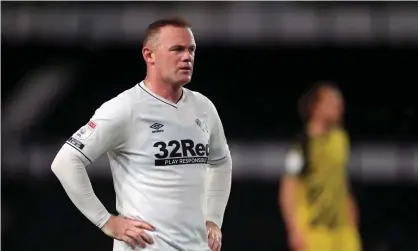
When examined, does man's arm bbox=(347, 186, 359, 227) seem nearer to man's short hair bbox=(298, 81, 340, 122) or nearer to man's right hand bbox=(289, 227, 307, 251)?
man's right hand bbox=(289, 227, 307, 251)

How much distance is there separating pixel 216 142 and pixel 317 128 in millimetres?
2689

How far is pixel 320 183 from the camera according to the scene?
555cm

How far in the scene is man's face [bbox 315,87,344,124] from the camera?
5.69m

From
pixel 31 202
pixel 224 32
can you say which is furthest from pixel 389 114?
pixel 31 202

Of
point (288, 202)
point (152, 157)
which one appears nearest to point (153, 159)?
point (152, 157)

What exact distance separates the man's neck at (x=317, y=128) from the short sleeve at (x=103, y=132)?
3010mm

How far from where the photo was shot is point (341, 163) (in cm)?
567

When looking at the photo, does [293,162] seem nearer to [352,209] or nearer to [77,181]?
[352,209]

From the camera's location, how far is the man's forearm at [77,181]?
9.03 feet

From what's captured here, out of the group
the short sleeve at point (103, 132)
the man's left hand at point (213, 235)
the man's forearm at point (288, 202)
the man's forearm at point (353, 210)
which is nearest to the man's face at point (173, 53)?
the short sleeve at point (103, 132)

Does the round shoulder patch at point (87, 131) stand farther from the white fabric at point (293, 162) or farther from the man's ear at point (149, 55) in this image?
the white fabric at point (293, 162)

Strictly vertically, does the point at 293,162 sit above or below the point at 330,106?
below

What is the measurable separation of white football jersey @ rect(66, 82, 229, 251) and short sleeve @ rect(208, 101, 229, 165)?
6.1 inches

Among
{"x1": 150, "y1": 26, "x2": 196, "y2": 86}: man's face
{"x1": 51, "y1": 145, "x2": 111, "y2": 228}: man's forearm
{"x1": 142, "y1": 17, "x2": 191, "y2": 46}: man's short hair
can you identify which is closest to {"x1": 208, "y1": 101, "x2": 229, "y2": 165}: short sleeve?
{"x1": 150, "y1": 26, "x2": 196, "y2": 86}: man's face
